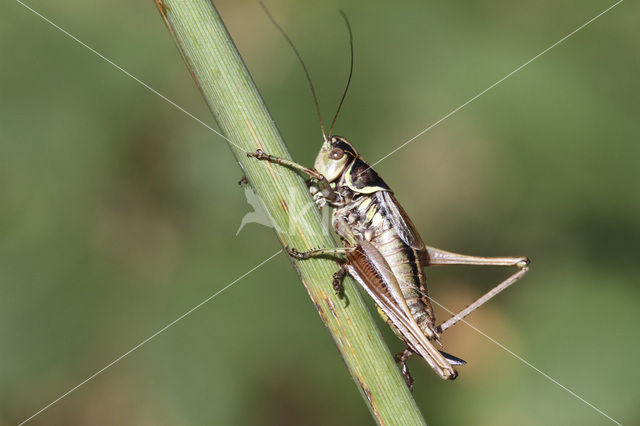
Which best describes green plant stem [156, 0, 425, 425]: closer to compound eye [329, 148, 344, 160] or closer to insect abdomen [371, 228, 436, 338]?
insect abdomen [371, 228, 436, 338]

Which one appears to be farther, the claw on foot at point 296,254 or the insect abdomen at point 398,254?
the insect abdomen at point 398,254

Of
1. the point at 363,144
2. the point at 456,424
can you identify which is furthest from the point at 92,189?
the point at 456,424

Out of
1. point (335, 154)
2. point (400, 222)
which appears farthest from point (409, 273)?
point (335, 154)

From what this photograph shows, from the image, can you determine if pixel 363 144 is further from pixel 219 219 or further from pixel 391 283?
pixel 391 283

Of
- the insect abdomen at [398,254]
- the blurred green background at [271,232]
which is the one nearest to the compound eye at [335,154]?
the insect abdomen at [398,254]

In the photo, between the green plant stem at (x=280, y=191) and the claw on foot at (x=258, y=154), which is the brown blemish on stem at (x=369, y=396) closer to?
the green plant stem at (x=280, y=191)

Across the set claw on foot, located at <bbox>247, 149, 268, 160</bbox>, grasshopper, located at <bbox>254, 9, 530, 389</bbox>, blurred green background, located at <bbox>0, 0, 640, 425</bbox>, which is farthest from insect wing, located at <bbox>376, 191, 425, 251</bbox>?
claw on foot, located at <bbox>247, 149, 268, 160</bbox>

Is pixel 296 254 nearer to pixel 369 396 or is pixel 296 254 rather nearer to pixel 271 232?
pixel 369 396
